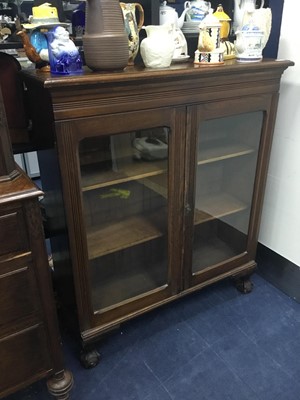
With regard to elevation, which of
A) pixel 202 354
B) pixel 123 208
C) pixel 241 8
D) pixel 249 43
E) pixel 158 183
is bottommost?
pixel 202 354

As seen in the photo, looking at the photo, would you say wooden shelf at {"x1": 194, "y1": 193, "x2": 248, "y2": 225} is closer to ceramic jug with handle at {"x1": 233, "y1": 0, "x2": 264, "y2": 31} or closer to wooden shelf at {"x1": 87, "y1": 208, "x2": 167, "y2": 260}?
wooden shelf at {"x1": 87, "y1": 208, "x2": 167, "y2": 260}

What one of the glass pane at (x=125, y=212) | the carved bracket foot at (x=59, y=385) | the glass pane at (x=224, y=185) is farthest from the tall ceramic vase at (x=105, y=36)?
the carved bracket foot at (x=59, y=385)

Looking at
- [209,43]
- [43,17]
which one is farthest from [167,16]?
[43,17]

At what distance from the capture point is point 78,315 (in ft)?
4.35

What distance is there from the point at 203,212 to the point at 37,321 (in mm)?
834

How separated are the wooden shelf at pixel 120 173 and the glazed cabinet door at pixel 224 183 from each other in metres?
0.14

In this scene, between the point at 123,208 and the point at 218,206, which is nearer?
the point at 123,208

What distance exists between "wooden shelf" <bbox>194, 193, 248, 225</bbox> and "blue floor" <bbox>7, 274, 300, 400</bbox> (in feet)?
1.45

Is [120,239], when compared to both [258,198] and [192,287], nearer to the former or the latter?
[192,287]

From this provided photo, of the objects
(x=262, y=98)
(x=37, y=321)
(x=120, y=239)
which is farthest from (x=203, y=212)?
(x=37, y=321)

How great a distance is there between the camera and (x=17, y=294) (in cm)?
101

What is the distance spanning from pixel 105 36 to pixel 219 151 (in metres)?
0.69

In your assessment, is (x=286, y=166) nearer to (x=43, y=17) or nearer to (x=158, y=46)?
(x=158, y=46)

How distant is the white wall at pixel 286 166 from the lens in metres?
1.50
